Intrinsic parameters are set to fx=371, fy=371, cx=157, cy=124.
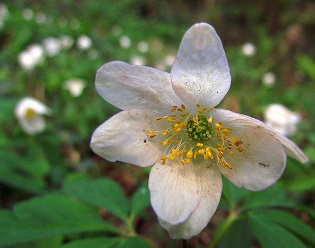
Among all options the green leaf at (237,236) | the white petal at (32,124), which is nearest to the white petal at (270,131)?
the green leaf at (237,236)

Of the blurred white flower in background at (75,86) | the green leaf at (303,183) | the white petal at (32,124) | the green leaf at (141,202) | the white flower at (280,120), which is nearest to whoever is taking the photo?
the green leaf at (141,202)

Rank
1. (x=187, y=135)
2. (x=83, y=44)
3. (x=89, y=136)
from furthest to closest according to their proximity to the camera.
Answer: (x=83, y=44) → (x=89, y=136) → (x=187, y=135)

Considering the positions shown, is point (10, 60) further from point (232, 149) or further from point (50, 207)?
point (232, 149)

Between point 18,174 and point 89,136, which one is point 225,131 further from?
point 89,136

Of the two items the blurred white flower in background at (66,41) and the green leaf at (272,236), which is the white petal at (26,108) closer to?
the green leaf at (272,236)

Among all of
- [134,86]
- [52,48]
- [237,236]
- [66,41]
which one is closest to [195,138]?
[134,86]

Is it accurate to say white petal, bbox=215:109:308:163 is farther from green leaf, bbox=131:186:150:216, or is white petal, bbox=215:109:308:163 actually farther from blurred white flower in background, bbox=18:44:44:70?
blurred white flower in background, bbox=18:44:44:70
